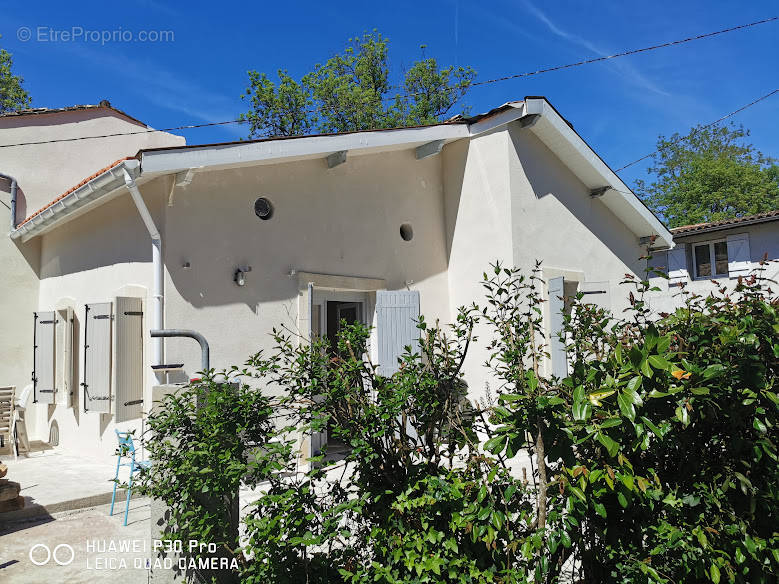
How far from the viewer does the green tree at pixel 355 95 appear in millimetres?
22812

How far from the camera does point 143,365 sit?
6.27 meters

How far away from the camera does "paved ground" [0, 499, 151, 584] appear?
3758 millimetres

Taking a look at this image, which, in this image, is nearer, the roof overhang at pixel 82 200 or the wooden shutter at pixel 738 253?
the roof overhang at pixel 82 200

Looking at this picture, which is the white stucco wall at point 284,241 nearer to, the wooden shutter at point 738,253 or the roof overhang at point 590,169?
the roof overhang at point 590,169

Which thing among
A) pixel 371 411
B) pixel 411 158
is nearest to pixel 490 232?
pixel 411 158

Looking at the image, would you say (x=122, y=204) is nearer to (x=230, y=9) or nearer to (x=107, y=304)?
(x=107, y=304)

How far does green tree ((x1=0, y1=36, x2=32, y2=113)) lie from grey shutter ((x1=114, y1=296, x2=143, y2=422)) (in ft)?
65.4

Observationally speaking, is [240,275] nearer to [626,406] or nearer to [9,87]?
[626,406]

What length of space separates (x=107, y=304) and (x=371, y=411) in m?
5.18

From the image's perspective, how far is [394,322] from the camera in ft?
24.6

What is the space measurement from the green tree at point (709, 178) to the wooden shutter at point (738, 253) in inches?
661

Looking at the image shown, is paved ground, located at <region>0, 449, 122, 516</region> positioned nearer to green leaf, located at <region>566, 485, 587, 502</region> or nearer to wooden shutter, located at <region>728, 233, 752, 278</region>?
green leaf, located at <region>566, 485, 587, 502</region>

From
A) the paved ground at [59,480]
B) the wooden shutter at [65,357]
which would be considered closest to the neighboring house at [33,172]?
the wooden shutter at [65,357]

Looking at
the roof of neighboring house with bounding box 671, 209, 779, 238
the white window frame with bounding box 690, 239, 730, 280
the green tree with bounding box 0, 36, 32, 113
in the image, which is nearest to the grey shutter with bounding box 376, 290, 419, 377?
the roof of neighboring house with bounding box 671, 209, 779, 238
